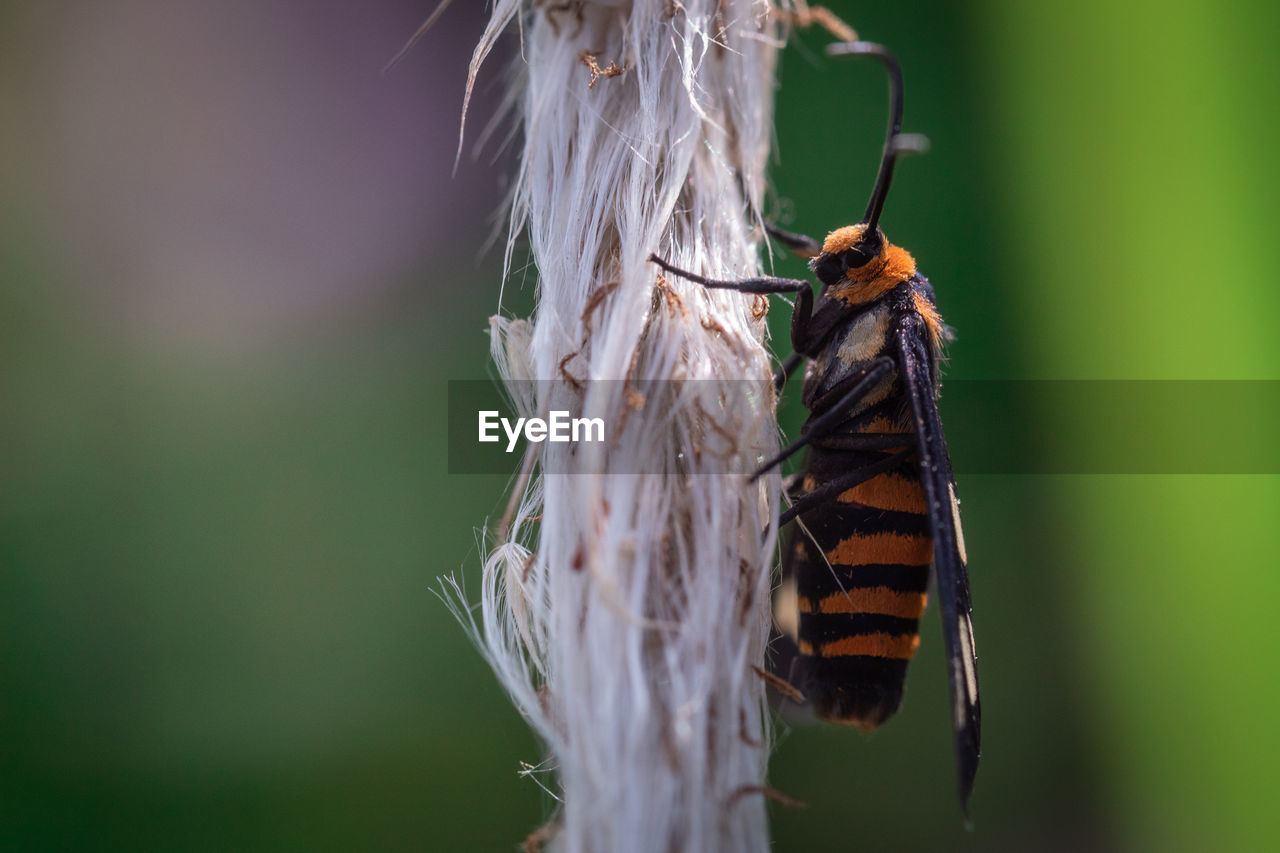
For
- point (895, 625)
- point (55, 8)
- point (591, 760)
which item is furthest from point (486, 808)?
point (55, 8)

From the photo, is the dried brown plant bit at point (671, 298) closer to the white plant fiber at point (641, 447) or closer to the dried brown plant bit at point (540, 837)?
the white plant fiber at point (641, 447)

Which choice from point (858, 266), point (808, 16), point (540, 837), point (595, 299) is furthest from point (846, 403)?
point (540, 837)

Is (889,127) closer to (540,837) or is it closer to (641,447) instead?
(641,447)

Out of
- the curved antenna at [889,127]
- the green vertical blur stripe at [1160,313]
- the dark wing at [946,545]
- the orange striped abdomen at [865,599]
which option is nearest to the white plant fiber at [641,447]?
the curved antenna at [889,127]

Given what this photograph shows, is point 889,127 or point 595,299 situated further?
point 889,127

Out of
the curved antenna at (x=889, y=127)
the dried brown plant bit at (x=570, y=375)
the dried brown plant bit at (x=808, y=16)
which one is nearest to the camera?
the dried brown plant bit at (x=570, y=375)

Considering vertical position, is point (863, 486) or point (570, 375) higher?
point (570, 375)
